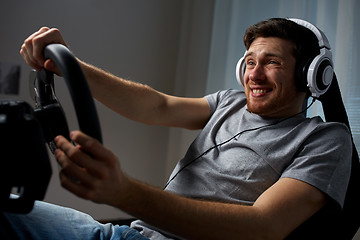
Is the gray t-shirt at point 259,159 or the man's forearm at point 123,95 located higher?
the man's forearm at point 123,95

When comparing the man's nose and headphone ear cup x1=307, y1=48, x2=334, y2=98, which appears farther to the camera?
the man's nose

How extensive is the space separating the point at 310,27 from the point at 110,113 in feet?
5.36

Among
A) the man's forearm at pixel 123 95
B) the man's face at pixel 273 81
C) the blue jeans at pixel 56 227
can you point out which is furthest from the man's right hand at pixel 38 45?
the man's face at pixel 273 81

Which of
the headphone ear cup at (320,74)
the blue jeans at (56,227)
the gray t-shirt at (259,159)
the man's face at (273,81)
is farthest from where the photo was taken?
the man's face at (273,81)

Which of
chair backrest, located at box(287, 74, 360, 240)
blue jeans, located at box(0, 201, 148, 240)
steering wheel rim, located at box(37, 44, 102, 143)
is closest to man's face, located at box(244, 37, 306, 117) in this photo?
chair backrest, located at box(287, 74, 360, 240)

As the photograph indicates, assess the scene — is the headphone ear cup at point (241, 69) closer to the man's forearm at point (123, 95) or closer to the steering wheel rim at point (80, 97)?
the man's forearm at point (123, 95)

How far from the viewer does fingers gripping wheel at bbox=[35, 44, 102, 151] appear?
604 millimetres

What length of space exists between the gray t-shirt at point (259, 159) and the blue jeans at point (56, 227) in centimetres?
9

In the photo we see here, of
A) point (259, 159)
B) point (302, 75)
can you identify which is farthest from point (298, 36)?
point (259, 159)

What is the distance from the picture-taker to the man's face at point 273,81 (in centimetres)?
118

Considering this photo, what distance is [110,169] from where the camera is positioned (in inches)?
23.2

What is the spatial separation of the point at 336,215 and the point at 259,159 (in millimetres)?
250

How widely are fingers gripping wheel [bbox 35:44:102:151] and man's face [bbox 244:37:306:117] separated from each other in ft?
2.17

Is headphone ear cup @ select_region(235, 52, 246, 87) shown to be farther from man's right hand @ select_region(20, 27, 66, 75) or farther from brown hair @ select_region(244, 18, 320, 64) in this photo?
man's right hand @ select_region(20, 27, 66, 75)
